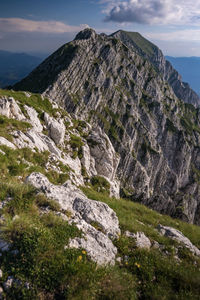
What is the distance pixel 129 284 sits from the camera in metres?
5.73

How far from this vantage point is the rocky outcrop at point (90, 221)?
6601mm

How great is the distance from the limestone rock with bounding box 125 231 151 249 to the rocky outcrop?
2.73 feet

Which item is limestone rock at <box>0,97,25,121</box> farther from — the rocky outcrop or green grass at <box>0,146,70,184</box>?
the rocky outcrop

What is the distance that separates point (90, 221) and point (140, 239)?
9.89 feet

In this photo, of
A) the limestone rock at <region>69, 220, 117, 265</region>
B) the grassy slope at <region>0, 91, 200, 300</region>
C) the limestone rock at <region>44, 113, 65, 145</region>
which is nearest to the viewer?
the grassy slope at <region>0, 91, 200, 300</region>

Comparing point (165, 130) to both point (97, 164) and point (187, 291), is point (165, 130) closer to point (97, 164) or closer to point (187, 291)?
point (97, 164)

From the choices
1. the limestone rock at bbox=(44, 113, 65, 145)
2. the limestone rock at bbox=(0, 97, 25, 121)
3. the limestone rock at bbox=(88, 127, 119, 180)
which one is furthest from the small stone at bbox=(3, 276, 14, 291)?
the limestone rock at bbox=(88, 127, 119, 180)

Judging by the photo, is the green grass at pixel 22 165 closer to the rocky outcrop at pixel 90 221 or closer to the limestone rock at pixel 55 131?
the rocky outcrop at pixel 90 221

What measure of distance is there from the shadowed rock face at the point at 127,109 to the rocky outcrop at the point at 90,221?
10358cm

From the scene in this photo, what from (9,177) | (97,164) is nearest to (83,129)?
(97,164)

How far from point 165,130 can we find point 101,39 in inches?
4068

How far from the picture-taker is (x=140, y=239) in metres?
9.12

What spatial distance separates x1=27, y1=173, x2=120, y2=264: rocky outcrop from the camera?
660 centimetres

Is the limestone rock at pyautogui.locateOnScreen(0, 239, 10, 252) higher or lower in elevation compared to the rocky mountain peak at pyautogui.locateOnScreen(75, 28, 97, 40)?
lower
